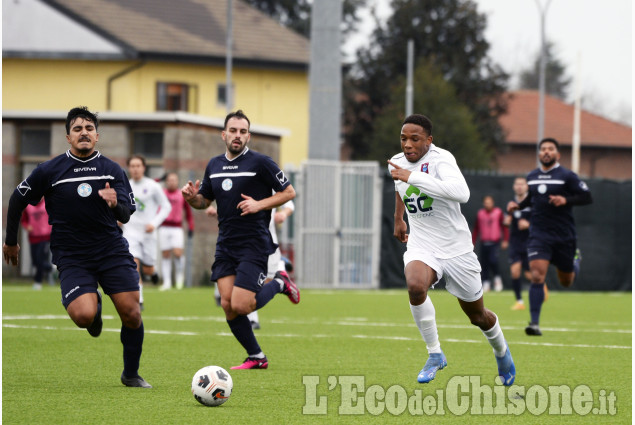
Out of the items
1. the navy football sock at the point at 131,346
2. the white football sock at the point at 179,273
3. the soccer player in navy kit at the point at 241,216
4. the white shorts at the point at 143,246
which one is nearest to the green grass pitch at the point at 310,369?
the navy football sock at the point at 131,346

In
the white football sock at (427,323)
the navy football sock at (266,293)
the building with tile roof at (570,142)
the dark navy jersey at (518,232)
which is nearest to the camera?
the white football sock at (427,323)

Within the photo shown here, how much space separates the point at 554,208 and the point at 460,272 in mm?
5510

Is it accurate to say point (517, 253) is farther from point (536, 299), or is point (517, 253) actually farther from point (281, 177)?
point (281, 177)

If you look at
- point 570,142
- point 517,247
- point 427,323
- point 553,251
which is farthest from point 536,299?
point 570,142

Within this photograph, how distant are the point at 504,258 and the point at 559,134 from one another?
Result: 4147cm

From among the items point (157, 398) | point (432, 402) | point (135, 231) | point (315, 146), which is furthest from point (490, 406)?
point (315, 146)

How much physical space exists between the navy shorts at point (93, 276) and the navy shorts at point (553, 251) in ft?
21.6

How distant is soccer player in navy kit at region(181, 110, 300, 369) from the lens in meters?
10.2

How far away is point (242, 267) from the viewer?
33.7ft

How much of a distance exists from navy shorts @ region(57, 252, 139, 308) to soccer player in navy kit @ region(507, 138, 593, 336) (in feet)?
21.4

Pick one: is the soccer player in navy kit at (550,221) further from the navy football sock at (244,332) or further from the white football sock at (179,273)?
the white football sock at (179,273)

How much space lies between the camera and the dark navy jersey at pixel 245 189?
10312mm

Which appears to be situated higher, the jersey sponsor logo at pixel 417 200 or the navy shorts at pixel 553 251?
the jersey sponsor logo at pixel 417 200

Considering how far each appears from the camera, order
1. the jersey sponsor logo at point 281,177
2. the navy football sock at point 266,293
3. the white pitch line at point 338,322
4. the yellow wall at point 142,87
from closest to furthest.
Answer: the jersey sponsor logo at point 281,177, the navy football sock at point 266,293, the white pitch line at point 338,322, the yellow wall at point 142,87
